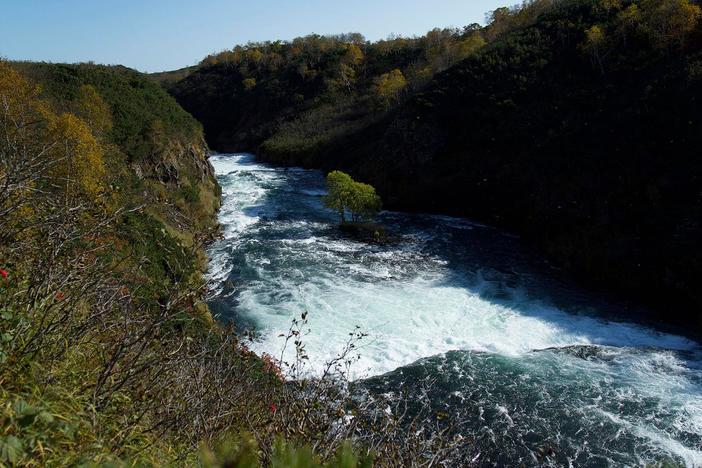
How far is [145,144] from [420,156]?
21603mm

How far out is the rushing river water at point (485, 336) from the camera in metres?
12.9

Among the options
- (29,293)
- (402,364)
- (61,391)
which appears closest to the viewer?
(61,391)

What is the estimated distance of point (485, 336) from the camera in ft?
60.0

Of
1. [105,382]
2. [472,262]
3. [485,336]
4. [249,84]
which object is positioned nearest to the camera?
[105,382]

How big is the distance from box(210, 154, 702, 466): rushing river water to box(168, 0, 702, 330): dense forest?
3.25 meters

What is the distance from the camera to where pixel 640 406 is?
1403cm

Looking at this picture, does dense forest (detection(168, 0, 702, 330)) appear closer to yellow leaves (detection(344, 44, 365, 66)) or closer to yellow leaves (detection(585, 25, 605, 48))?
yellow leaves (detection(585, 25, 605, 48))

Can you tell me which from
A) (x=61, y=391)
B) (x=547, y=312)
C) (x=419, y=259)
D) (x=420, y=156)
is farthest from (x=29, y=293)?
(x=420, y=156)

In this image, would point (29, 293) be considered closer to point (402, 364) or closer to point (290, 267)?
point (402, 364)

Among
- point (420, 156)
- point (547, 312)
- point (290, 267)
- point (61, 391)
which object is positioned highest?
point (61, 391)

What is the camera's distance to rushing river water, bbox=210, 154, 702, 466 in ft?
42.4

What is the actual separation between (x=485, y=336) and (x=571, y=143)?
65.2 ft

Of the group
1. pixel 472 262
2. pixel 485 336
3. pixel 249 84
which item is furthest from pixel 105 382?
pixel 249 84

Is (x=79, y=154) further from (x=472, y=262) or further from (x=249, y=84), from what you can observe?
(x=249, y=84)
